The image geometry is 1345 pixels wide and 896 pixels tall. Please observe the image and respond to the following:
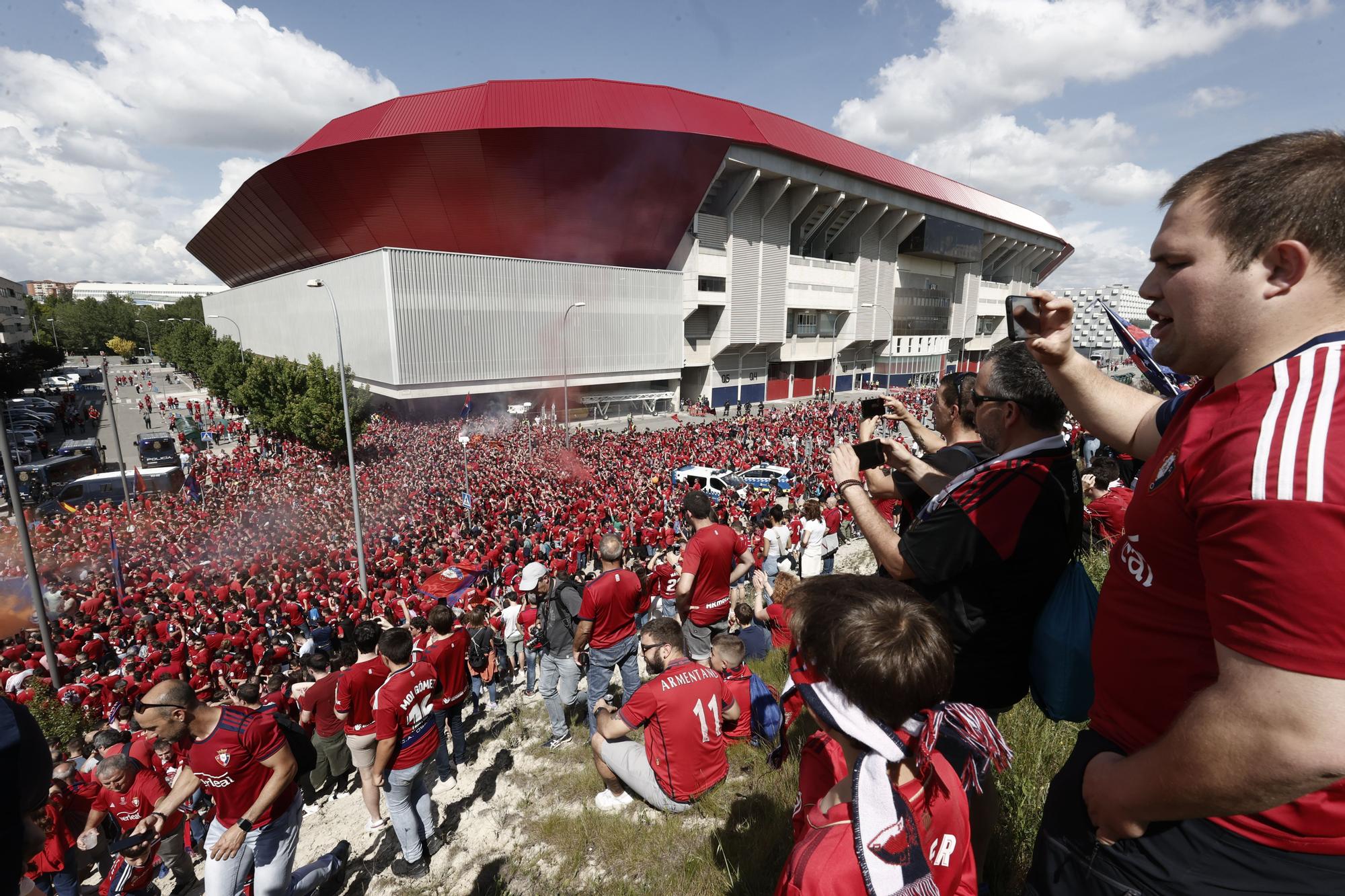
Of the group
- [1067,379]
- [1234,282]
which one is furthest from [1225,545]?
[1067,379]

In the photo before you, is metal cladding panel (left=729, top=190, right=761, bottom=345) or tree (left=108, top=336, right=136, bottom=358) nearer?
metal cladding panel (left=729, top=190, right=761, bottom=345)

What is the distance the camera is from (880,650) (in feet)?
5.08

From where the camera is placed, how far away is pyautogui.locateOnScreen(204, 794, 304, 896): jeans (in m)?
3.48

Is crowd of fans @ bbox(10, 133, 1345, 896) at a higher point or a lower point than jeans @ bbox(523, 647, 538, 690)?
higher

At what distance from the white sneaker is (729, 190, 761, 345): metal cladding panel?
37413 mm

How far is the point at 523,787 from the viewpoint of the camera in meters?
4.92

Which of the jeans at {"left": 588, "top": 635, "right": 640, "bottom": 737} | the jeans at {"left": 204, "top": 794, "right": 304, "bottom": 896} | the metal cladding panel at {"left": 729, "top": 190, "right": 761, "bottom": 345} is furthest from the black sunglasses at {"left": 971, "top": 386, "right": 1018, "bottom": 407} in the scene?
the metal cladding panel at {"left": 729, "top": 190, "right": 761, "bottom": 345}

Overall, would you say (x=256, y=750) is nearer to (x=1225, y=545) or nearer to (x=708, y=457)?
(x=1225, y=545)

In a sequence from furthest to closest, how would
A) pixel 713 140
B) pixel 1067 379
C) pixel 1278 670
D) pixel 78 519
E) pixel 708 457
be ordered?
pixel 713 140
pixel 708 457
pixel 78 519
pixel 1067 379
pixel 1278 670

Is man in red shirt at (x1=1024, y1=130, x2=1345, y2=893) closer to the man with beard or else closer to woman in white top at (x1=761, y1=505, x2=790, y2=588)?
the man with beard

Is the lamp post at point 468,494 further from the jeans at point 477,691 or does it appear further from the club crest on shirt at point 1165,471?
the club crest on shirt at point 1165,471

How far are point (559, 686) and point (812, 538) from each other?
4.66m

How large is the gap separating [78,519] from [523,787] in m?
18.1

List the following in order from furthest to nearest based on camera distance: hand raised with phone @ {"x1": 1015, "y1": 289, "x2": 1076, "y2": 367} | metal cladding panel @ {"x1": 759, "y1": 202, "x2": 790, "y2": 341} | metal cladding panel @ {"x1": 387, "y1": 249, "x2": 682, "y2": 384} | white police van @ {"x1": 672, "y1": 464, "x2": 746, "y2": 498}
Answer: metal cladding panel @ {"x1": 759, "y1": 202, "x2": 790, "y2": 341}, metal cladding panel @ {"x1": 387, "y1": 249, "x2": 682, "y2": 384}, white police van @ {"x1": 672, "y1": 464, "x2": 746, "y2": 498}, hand raised with phone @ {"x1": 1015, "y1": 289, "x2": 1076, "y2": 367}
